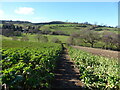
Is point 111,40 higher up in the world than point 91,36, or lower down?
lower down

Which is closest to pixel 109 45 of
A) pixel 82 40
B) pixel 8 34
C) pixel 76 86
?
pixel 82 40

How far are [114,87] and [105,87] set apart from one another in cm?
50

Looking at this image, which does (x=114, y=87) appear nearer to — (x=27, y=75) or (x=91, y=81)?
(x=91, y=81)

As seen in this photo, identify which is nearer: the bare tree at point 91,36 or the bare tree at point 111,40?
the bare tree at point 111,40

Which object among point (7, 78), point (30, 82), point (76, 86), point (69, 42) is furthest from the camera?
point (69, 42)

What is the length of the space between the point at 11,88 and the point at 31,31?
101 metres

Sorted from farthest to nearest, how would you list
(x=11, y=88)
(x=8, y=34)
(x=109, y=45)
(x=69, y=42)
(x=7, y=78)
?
1. (x=69, y=42)
2. (x=8, y=34)
3. (x=109, y=45)
4. (x=11, y=88)
5. (x=7, y=78)

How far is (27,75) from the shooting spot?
6871 millimetres

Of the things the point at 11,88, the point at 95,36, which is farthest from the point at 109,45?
the point at 11,88

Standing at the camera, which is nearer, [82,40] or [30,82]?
[30,82]

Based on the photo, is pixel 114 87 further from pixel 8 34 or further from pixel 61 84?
pixel 8 34

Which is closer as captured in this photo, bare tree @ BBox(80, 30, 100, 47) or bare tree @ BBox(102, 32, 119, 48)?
bare tree @ BBox(102, 32, 119, 48)

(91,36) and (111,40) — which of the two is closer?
(111,40)

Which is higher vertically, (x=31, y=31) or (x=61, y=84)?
(x=31, y=31)
